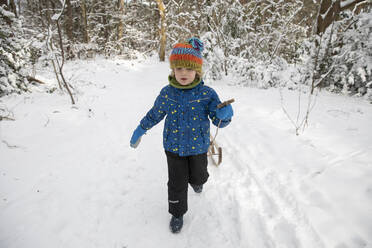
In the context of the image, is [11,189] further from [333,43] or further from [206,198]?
[333,43]

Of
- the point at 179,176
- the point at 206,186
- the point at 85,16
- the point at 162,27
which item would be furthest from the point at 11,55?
the point at 162,27

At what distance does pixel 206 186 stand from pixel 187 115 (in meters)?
1.25

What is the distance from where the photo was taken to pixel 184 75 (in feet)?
5.69

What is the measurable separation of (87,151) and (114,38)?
622 inches

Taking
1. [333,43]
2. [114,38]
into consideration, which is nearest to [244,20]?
[333,43]

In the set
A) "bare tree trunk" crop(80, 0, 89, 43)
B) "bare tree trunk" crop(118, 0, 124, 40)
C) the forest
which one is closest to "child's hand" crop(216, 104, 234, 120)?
the forest

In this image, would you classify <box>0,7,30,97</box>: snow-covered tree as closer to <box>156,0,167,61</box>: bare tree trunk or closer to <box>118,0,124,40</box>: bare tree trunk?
<box>156,0,167,61</box>: bare tree trunk

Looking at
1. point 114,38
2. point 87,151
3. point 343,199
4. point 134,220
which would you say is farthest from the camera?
point 114,38

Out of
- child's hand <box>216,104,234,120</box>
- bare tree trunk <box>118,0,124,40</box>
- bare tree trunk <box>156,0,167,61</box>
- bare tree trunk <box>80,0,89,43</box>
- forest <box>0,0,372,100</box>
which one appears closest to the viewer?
child's hand <box>216,104,234,120</box>

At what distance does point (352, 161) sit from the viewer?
2326 millimetres

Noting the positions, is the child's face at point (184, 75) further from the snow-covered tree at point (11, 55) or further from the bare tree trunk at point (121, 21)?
the bare tree trunk at point (121, 21)

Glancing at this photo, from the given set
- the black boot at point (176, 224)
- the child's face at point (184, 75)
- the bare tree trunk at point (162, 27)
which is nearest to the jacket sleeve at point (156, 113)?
the child's face at point (184, 75)

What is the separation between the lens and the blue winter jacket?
1821 mm

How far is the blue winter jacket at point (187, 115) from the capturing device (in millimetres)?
1821
